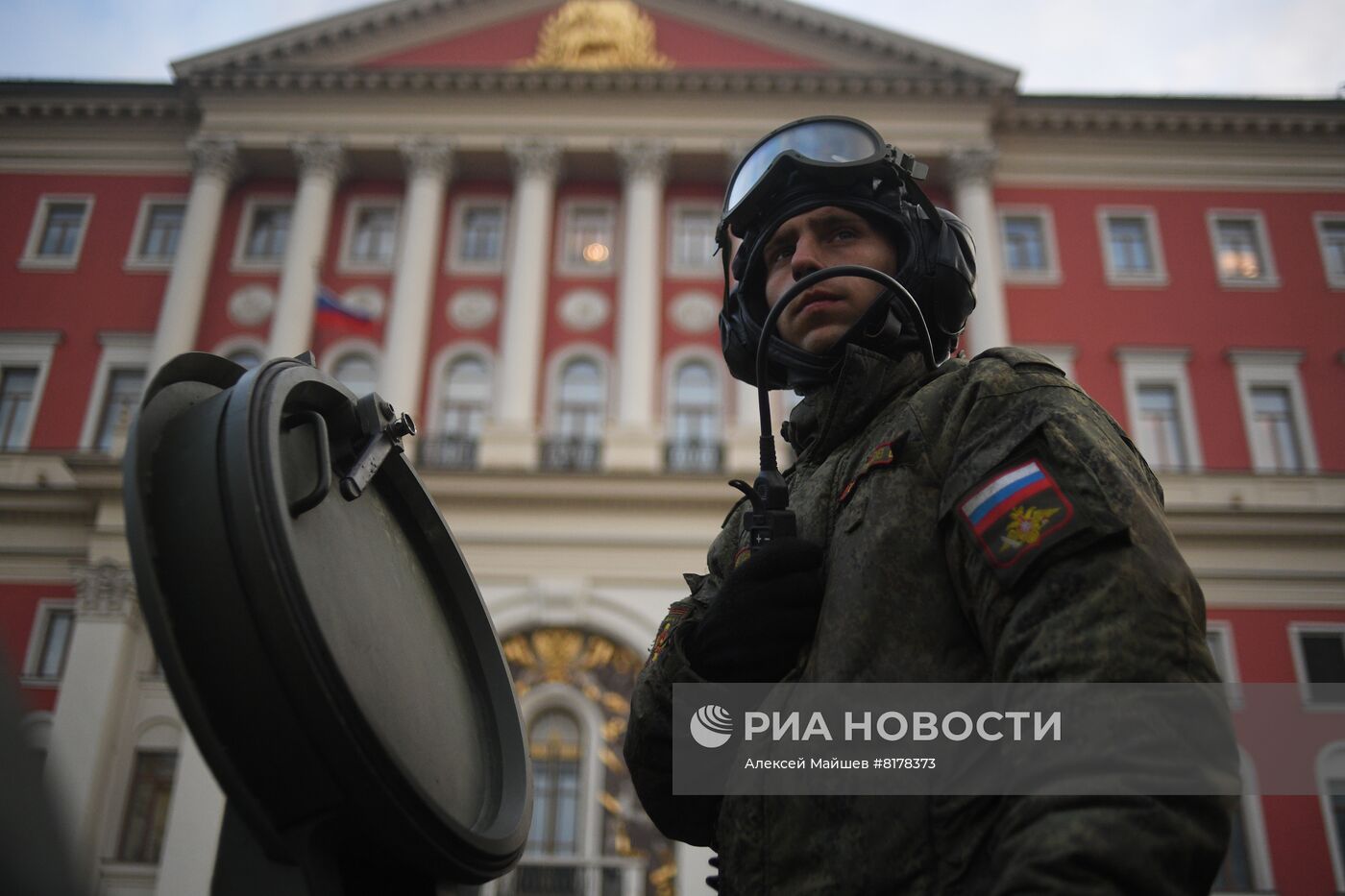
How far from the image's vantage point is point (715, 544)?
7.59 ft

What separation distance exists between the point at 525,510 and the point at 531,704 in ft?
10.3

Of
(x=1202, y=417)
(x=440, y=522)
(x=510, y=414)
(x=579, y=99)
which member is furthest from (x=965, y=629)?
(x=579, y=99)

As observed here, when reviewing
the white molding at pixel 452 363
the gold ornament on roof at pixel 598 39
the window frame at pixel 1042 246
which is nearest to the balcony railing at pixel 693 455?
the white molding at pixel 452 363

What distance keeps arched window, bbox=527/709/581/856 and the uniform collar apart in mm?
14419

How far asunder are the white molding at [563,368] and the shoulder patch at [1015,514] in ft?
58.6

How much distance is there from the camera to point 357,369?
66.1 feet

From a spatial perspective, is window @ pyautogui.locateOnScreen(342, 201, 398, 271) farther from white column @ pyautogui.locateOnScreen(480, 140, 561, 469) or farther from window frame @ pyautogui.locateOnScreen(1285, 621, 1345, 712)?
window frame @ pyautogui.locateOnScreen(1285, 621, 1345, 712)

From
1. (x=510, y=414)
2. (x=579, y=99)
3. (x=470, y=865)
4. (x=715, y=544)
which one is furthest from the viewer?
(x=579, y=99)

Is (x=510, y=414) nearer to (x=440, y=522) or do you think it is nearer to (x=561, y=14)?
(x=561, y=14)

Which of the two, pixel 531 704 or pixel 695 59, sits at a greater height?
pixel 695 59

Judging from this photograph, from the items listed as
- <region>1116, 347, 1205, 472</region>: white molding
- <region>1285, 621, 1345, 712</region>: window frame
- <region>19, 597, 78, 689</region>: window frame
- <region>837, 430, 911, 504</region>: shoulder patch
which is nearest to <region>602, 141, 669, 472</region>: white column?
<region>1116, 347, 1205, 472</region>: white molding

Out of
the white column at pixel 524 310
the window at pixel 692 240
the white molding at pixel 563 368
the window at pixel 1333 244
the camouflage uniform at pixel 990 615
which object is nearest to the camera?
the camouflage uniform at pixel 990 615

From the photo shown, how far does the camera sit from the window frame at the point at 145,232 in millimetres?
21234

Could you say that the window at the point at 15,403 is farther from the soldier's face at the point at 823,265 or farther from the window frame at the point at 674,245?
the soldier's face at the point at 823,265
